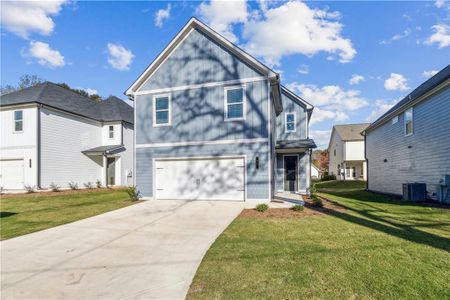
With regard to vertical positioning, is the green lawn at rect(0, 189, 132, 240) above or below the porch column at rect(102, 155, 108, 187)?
below

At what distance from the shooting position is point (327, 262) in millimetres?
4477

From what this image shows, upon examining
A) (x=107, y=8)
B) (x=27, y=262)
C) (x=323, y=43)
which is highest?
(x=107, y=8)

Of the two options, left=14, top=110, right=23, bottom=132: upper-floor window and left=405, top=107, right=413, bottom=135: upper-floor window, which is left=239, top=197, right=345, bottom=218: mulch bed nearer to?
left=405, top=107, right=413, bottom=135: upper-floor window

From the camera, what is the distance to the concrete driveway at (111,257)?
378 cm

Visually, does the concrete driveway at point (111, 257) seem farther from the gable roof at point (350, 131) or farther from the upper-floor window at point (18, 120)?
the gable roof at point (350, 131)

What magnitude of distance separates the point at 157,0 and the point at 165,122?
21.8 ft

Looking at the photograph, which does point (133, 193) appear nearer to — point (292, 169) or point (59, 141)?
point (292, 169)

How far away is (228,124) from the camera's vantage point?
38.9 feet

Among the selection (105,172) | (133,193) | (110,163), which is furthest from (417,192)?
(105,172)

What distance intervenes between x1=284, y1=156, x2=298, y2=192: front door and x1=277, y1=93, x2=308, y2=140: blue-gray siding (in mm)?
1943

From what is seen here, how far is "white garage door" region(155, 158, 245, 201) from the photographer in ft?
38.4

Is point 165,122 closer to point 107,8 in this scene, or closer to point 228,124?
point 228,124

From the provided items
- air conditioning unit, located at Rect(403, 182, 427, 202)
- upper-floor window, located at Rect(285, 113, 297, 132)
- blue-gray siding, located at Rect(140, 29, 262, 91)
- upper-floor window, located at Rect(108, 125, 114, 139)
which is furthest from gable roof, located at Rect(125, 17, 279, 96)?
upper-floor window, located at Rect(108, 125, 114, 139)

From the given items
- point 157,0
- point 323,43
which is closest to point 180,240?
point 157,0
